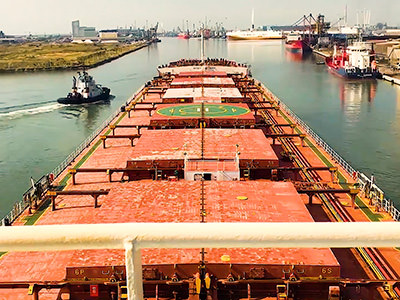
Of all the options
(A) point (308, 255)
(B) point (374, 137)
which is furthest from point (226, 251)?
(B) point (374, 137)

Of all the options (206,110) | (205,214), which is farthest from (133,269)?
(206,110)

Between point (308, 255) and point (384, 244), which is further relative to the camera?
point (308, 255)

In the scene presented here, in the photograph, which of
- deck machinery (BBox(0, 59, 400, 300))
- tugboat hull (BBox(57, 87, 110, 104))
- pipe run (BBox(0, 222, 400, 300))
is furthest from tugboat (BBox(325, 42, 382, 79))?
pipe run (BBox(0, 222, 400, 300))

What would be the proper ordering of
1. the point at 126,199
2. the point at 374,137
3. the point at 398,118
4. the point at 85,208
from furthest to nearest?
the point at 398,118 < the point at 374,137 < the point at 85,208 < the point at 126,199

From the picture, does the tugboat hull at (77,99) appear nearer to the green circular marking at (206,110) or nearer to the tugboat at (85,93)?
the tugboat at (85,93)

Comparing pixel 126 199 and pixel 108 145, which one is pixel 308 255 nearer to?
pixel 126 199
